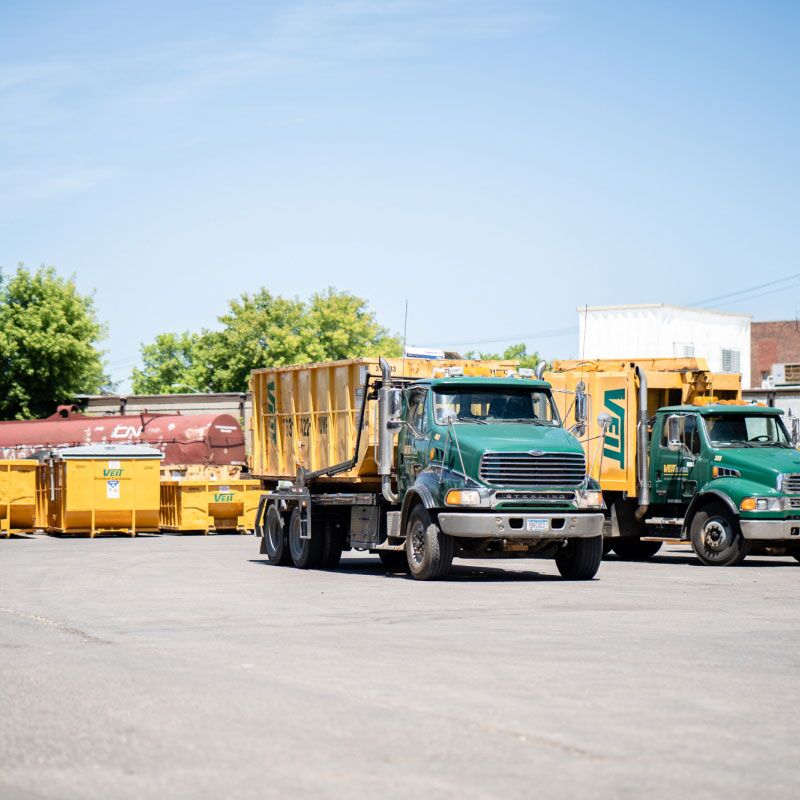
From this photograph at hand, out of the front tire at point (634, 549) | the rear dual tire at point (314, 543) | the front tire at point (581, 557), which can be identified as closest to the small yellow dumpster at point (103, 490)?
the rear dual tire at point (314, 543)

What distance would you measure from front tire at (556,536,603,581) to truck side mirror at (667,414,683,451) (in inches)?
196

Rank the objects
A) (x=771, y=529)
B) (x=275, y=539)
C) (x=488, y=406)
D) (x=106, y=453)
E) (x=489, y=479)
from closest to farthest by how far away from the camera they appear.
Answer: (x=489, y=479)
(x=488, y=406)
(x=771, y=529)
(x=275, y=539)
(x=106, y=453)

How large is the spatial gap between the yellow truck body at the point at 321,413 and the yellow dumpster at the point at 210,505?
38.1ft

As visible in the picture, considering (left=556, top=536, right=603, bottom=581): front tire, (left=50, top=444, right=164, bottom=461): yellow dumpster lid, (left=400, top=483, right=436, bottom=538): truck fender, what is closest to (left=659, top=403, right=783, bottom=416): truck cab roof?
(left=556, top=536, right=603, bottom=581): front tire

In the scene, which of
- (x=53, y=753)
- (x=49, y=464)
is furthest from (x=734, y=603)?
(x=49, y=464)

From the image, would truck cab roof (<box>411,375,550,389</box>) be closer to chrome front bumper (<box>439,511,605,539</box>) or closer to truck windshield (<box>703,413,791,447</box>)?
chrome front bumper (<box>439,511,605,539</box>)

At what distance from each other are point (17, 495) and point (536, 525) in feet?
68.6

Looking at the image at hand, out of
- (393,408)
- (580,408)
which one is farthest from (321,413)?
(580,408)

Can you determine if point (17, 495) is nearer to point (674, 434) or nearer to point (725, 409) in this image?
point (674, 434)

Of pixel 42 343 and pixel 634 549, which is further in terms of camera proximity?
pixel 42 343

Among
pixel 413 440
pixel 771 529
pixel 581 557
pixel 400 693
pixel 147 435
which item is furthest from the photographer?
pixel 147 435

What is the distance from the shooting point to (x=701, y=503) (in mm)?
23719

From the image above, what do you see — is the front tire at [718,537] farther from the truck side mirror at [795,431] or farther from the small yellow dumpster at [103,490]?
the small yellow dumpster at [103,490]

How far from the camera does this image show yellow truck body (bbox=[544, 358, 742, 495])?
25.2 m
